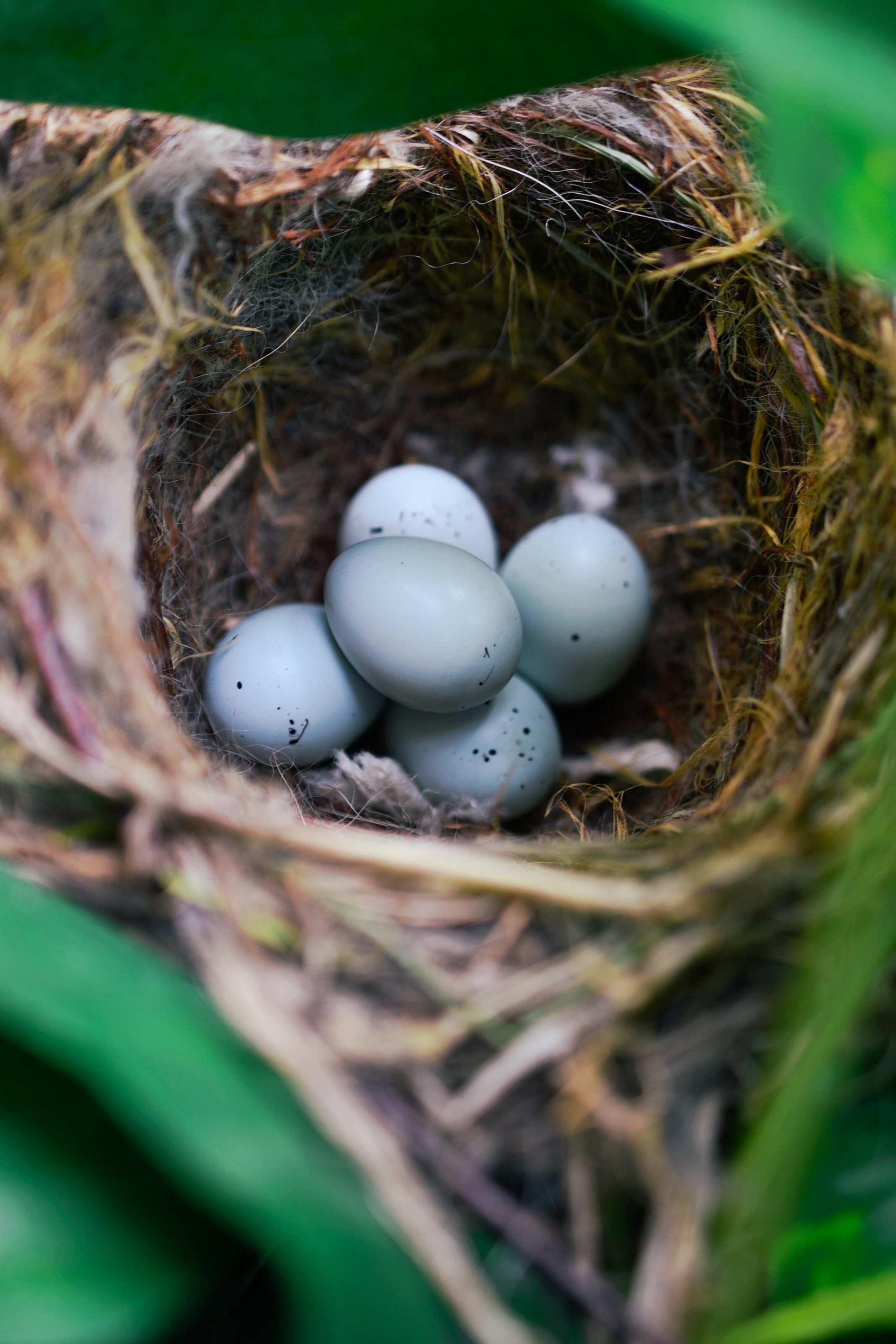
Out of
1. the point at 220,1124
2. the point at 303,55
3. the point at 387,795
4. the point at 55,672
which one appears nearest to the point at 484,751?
the point at 387,795

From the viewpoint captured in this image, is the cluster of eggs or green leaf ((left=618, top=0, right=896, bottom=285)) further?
the cluster of eggs

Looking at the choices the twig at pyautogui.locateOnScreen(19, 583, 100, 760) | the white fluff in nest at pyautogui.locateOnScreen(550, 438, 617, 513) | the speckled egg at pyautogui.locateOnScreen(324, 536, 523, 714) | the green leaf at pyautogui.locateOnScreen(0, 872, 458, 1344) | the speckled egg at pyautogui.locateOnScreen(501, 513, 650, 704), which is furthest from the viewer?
the white fluff in nest at pyautogui.locateOnScreen(550, 438, 617, 513)

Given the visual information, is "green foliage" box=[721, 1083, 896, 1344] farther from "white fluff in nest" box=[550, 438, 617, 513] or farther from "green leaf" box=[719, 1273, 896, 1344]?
"white fluff in nest" box=[550, 438, 617, 513]

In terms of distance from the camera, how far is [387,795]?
0.97 m

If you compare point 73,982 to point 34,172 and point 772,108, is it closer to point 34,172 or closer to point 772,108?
point 772,108

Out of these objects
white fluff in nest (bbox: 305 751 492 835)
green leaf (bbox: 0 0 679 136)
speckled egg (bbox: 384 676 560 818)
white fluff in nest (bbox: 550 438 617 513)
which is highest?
green leaf (bbox: 0 0 679 136)

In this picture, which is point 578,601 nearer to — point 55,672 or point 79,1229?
point 55,672

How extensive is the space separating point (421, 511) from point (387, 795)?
1.19 feet

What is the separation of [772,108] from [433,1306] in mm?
630

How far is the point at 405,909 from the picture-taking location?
56cm

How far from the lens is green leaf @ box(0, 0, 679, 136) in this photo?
2.25 feet

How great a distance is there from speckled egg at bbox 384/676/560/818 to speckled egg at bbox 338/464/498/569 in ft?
0.66

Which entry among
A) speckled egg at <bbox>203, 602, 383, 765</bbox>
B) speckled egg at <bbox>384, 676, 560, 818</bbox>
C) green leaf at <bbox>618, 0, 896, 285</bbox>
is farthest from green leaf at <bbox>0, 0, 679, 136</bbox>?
speckled egg at <bbox>384, 676, 560, 818</bbox>

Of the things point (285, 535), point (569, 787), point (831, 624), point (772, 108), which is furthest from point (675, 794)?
point (772, 108)
